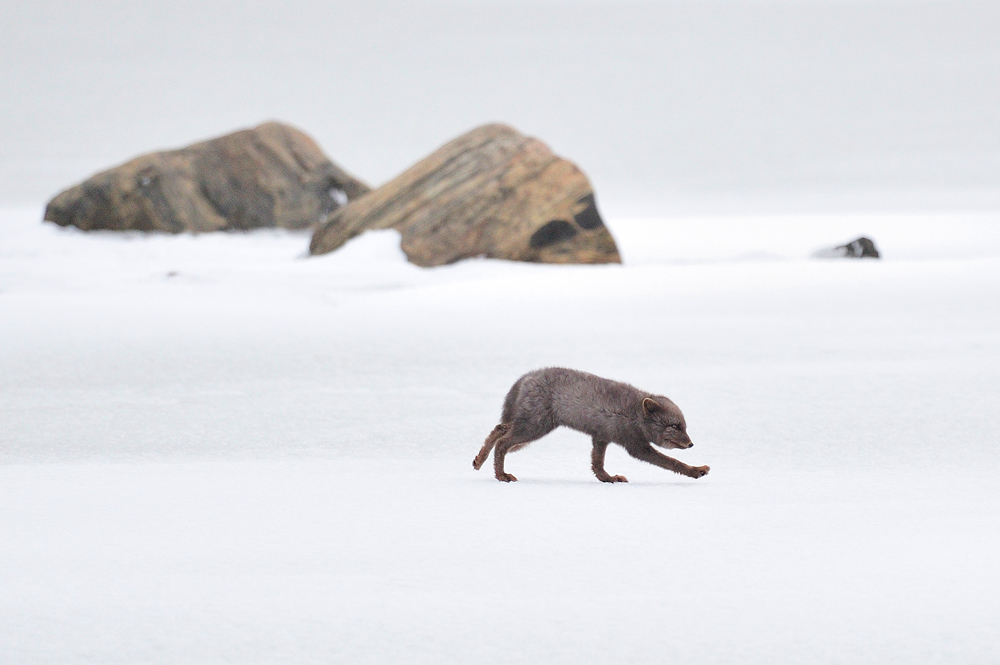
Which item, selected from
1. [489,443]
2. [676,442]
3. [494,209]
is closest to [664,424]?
[676,442]

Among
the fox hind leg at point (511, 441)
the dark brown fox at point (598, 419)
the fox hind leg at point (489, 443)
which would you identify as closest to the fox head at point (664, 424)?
the dark brown fox at point (598, 419)

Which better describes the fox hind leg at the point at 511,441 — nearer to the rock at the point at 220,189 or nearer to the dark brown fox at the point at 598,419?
the dark brown fox at the point at 598,419

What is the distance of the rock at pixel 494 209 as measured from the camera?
42.0 ft

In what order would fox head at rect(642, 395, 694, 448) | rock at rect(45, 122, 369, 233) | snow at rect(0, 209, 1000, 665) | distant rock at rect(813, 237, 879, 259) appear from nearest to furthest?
snow at rect(0, 209, 1000, 665)
fox head at rect(642, 395, 694, 448)
distant rock at rect(813, 237, 879, 259)
rock at rect(45, 122, 369, 233)

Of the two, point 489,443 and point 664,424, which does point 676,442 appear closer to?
point 664,424

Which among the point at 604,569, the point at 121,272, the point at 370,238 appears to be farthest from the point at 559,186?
the point at 604,569

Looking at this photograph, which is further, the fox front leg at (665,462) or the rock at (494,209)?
the rock at (494,209)

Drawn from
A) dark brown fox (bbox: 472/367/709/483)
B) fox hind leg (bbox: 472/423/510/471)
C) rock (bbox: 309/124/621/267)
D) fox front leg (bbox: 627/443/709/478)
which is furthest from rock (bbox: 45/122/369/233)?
fox front leg (bbox: 627/443/709/478)

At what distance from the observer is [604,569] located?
11.4ft

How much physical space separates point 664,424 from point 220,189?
14853 millimetres

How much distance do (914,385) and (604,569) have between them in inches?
161

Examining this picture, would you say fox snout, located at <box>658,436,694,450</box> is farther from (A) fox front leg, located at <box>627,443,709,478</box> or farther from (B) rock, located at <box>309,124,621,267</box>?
(B) rock, located at <box>309,124,621,267</box>

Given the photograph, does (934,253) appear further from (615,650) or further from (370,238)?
(615,650)

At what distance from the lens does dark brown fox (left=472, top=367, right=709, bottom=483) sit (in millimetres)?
5008
